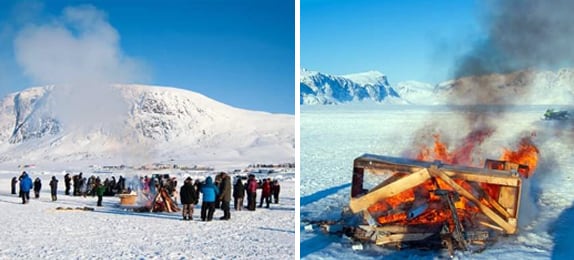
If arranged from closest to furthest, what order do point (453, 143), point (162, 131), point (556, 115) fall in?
point (453, 143), point (556, 115), point (162, 131)

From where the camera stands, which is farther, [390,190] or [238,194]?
[238,194]

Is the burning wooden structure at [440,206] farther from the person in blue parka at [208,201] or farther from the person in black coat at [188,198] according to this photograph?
the person in black coat at [188,198]

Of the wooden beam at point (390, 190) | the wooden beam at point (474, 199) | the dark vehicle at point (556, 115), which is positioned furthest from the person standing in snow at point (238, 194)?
the dark vehicle at point (556, 115)

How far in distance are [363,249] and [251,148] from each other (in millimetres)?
49417

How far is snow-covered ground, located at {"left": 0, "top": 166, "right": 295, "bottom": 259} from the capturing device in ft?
20.2

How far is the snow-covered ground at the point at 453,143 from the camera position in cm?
568

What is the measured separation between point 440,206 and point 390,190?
54 centimetres

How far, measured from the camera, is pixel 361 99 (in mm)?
19547

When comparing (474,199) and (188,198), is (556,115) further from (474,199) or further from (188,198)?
(188,198)

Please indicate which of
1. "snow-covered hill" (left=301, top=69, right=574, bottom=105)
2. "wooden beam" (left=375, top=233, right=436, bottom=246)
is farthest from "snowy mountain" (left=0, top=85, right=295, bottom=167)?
"wooden beam" (left=375, top=233, right=436, bottom=246)

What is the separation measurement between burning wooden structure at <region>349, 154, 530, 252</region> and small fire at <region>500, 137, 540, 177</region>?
1.47 meters

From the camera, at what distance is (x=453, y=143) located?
818cm

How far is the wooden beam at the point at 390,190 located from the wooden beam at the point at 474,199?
0.12 meters

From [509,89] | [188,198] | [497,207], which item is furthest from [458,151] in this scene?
[188,198]
